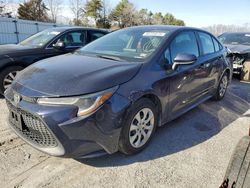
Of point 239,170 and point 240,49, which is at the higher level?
point 240,49

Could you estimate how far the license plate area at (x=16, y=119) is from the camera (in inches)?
99.5

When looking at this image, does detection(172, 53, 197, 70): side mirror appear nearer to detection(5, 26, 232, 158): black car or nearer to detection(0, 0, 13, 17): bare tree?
detection(5, 26, 232, 158): black car

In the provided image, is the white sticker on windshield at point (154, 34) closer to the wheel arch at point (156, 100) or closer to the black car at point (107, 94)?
the black car at point (107, 94)

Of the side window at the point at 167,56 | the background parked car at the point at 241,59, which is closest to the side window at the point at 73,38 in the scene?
the side window at the point at 167,56

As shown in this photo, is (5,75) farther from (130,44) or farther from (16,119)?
(130,44)

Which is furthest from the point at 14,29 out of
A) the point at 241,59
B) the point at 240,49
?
the point at 241,59

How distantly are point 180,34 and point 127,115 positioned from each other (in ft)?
5.62

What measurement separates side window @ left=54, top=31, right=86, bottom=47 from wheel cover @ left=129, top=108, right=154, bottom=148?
3420 mm

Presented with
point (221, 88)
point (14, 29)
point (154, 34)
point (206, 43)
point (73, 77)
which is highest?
point (154, 34)

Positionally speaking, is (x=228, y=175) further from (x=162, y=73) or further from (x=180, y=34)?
(x=180, y=34)

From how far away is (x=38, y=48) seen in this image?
16.7 ft

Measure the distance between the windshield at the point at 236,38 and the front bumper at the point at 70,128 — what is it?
7.40 metres

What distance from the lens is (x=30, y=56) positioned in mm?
4926

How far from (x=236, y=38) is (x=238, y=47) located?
3.96ft
